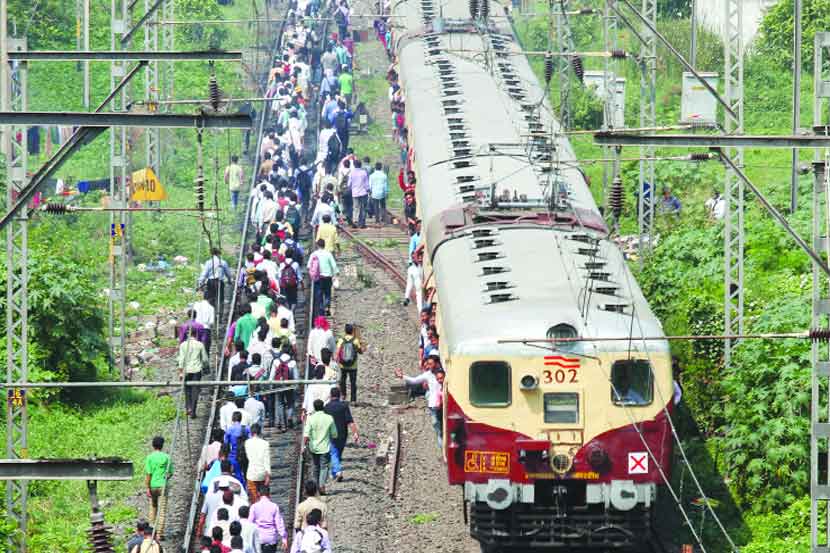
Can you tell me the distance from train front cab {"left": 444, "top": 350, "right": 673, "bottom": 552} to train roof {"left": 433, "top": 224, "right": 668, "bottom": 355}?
21 centimetres

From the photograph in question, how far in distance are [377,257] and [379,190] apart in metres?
1.89

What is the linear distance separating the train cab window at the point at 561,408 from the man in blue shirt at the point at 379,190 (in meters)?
14.9

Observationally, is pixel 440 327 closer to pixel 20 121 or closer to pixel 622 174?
pixel 20 121

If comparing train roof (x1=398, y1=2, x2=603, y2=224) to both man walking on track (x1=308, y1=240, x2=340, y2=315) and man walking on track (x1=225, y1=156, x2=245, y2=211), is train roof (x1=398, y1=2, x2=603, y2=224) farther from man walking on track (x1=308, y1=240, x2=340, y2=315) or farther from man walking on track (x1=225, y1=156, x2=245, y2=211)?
man walking on track (x1=225, y1=156, x2=245, y2=211)

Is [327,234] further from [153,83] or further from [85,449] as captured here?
[85,449]

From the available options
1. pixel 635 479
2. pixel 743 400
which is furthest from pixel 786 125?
pixel 635 479

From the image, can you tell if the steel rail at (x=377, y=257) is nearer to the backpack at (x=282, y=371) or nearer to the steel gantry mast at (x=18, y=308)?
the backpack at (x=282, y=371)

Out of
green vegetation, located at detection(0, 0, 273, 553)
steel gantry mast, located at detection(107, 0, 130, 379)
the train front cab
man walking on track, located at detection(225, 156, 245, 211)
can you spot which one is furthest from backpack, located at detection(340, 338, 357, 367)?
man walking on track, located at detection(225, 156, 245, 211)

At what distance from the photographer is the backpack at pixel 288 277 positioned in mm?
27844

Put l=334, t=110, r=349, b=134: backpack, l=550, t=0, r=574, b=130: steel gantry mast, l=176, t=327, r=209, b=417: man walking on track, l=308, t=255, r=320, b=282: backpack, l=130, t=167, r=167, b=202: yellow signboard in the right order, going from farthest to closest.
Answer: l=334, t=110, r=349, b=134: backpack < l=550, t=0, r=574, b=130: steel gantry mast < l=308, t=255, r=320, b=282: backpack < l=130, t=167, r=167, b=202: yellow signboard < l=176, t=327, r=209, b=417: man walking on track

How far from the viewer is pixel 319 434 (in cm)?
2214

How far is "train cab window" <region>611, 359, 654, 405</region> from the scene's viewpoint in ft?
64.6

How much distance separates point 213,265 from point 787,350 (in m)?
7.61

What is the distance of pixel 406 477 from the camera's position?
23.6 m
